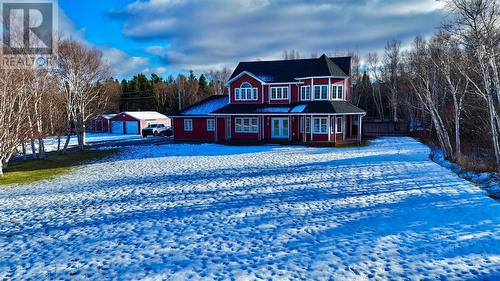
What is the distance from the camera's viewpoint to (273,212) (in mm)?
9383

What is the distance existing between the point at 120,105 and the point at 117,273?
70.8 metres

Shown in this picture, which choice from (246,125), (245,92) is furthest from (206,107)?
(246,125)

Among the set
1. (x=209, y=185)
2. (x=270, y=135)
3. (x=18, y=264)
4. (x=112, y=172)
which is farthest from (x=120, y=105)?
(x=18, y=264)

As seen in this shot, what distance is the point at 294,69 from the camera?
1260 inches

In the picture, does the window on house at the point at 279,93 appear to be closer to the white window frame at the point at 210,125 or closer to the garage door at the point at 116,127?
the white window frame at the point at 210,125

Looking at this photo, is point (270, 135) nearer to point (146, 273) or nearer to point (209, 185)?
point (209, 185)

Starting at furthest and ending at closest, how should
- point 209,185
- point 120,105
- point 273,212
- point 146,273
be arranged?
1. point 120,105
2. point 209,185
3. point 273,212
4. point 146,273

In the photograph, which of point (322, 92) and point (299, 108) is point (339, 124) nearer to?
point (322, 92)

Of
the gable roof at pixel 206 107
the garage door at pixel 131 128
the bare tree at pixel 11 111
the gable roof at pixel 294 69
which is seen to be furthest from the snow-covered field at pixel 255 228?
Result: the garage door at pixel 131 128

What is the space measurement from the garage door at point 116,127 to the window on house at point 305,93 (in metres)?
30.1

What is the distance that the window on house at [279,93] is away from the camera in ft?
102

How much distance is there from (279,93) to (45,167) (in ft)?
61.4

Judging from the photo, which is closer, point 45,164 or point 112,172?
point 112,172

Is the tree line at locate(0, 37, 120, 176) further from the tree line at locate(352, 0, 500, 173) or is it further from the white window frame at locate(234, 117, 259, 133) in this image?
the tree line at locate(352, 0, 500, 173)
